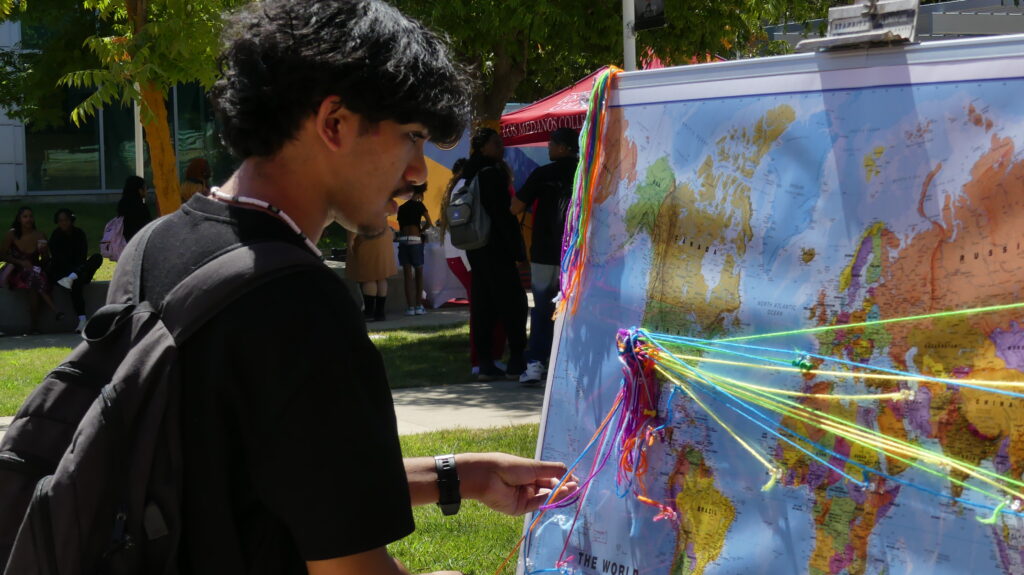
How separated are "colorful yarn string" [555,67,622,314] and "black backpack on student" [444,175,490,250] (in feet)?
18.3

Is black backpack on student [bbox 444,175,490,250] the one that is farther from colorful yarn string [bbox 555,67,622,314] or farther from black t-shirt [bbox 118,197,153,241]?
colorful yarn string [bbox 555,67,622,314]

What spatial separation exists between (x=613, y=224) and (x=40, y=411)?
1.61m

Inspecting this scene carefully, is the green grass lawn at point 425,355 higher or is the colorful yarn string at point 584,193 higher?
the colorful yarn string at point 584,193

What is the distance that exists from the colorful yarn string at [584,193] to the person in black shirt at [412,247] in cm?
1018

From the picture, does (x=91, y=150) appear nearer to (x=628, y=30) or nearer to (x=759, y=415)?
(x=628, y=30)

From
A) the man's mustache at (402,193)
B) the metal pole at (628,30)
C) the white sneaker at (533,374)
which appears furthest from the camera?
the white sneaker at (533,374)

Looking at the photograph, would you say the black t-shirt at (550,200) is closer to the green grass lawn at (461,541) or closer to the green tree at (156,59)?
the green tree at (156,59)

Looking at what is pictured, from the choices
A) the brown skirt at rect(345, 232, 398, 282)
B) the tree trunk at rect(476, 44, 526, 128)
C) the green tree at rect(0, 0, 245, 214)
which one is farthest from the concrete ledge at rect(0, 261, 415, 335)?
the tree trunk at rect(476, 44, 526, 128)

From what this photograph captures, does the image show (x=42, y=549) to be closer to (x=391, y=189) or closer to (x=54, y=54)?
(x=391, y=189)

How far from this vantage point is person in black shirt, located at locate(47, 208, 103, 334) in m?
12.2

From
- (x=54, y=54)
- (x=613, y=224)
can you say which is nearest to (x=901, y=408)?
(x=613, y=224)

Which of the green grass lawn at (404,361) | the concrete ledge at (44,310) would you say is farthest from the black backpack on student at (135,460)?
the concrete ledge at (44,310)

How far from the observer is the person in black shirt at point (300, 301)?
1.35m

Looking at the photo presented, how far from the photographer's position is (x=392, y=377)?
917 centimetres
